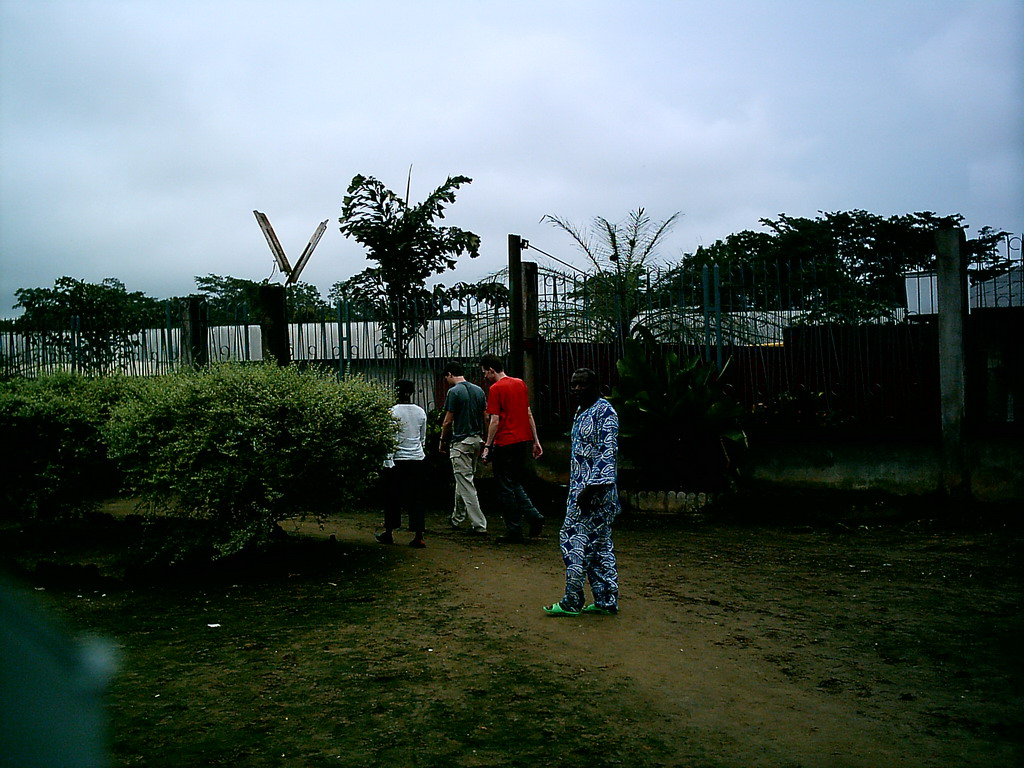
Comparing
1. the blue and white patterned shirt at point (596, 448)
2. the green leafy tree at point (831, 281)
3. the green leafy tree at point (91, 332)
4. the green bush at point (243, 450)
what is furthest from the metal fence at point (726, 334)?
the blue and white patterned shirt at point (596, 448)

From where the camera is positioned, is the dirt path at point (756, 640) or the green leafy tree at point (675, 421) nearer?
the dirt path at point (756, 640)

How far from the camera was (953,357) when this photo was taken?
10.9m

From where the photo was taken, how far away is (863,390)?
37.8 feet

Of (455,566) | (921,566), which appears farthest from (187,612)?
(921,566)

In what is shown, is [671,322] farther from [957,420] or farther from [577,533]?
[577,533]

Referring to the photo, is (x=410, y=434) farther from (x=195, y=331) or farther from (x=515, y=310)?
(x=195, y=331)

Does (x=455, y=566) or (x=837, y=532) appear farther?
(x=837, y=532)

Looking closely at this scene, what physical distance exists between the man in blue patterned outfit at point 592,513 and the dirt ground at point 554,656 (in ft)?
0.58

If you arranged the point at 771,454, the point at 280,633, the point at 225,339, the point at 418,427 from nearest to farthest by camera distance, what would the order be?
the point at 280,633 → the point at 418,427 → the point at 771,454 → the point at 225,339

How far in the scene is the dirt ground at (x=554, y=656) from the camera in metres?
4.43

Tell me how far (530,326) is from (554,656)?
747cm

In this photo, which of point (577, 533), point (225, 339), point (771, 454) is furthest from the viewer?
point (225, 339)

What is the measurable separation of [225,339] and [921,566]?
10.4 metres

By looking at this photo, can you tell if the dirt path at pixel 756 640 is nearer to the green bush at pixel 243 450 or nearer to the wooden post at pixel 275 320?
the green bush at pixel 243 450
